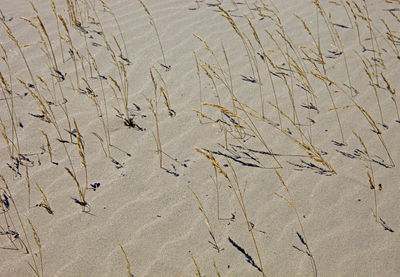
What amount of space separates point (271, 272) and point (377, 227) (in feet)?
2.39

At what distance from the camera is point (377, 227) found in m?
2.25

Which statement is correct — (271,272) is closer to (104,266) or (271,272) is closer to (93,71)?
(104,266)

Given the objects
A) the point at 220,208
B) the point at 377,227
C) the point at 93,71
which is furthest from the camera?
the point at 93,71

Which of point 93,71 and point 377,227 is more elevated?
point 93,71

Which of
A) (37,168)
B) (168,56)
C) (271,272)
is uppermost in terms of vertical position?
(168,56)

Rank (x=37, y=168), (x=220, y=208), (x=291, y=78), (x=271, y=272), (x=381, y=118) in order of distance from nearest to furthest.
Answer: (x=271, y=272) < (x=220, y=208) < (x=37, y=168) < (x=381, y=118) < (x=291, y=78)

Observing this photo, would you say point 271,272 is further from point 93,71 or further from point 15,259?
point 93,71

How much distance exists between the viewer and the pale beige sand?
84.8 inches

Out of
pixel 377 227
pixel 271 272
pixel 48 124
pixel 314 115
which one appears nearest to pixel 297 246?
pixel 271 272

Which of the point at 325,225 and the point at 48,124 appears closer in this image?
the point at 325,225

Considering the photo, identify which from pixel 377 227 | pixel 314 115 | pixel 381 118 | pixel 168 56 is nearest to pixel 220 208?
pixel 377 227

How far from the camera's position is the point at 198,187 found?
2.59 metres

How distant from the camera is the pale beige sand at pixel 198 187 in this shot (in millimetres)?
2154

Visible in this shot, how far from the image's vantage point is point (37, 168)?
9.04ft
